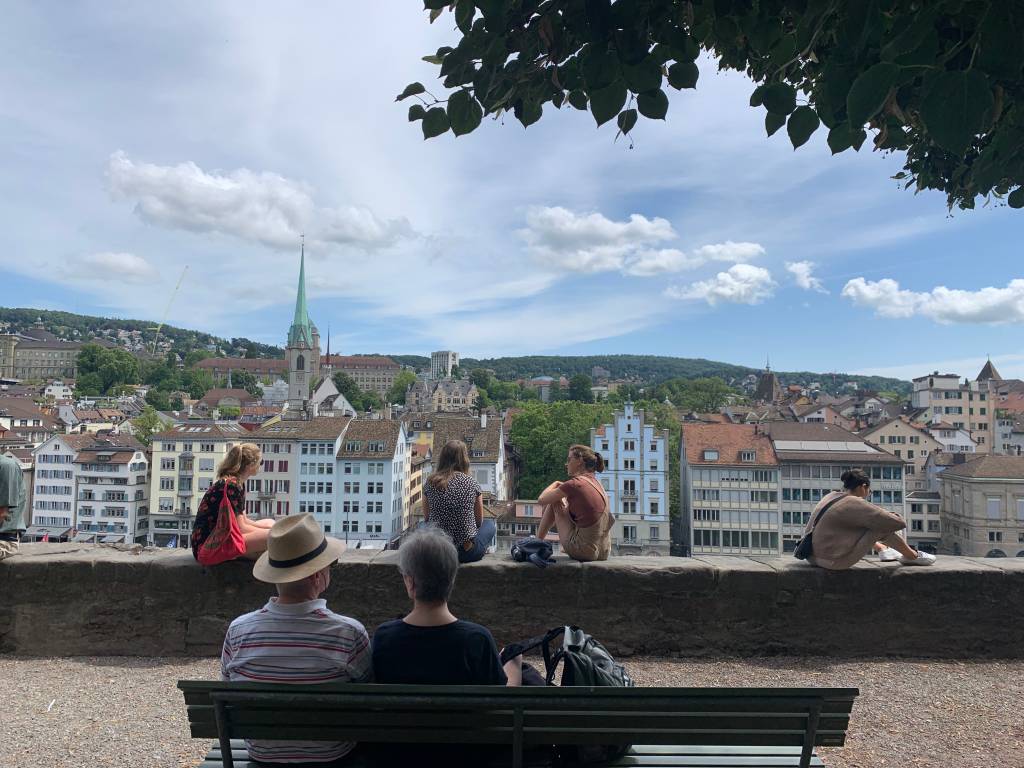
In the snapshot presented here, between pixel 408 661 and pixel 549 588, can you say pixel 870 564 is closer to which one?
pixel 549 588

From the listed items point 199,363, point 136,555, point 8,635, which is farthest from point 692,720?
point 199,363

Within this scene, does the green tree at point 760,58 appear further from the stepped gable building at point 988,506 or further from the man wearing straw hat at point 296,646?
the stepped gable building at point 988,506

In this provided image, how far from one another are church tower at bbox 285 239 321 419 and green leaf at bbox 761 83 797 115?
126261mm

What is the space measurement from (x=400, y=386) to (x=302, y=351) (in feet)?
101

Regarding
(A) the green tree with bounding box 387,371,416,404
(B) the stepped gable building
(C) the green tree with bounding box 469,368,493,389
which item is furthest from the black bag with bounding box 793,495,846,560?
(C) the green tree with bounding box 469,368,493,389

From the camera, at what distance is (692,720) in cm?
191

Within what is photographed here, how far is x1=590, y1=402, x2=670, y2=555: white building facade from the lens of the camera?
46.2 meters

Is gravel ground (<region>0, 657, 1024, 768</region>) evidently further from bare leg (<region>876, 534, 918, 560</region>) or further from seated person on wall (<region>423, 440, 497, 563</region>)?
seated person on wall (<region>423, 440, 497, 563</region>)

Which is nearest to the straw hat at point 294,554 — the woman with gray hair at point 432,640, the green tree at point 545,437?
the woman with gray hair at point 432,640

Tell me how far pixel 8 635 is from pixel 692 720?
14.5ft

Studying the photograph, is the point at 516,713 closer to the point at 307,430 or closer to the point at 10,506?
the point at 10,506

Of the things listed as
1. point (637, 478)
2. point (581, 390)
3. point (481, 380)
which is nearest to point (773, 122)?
point (637, 478)

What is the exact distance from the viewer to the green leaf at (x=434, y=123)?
217cm

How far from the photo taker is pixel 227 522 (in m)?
4.02
